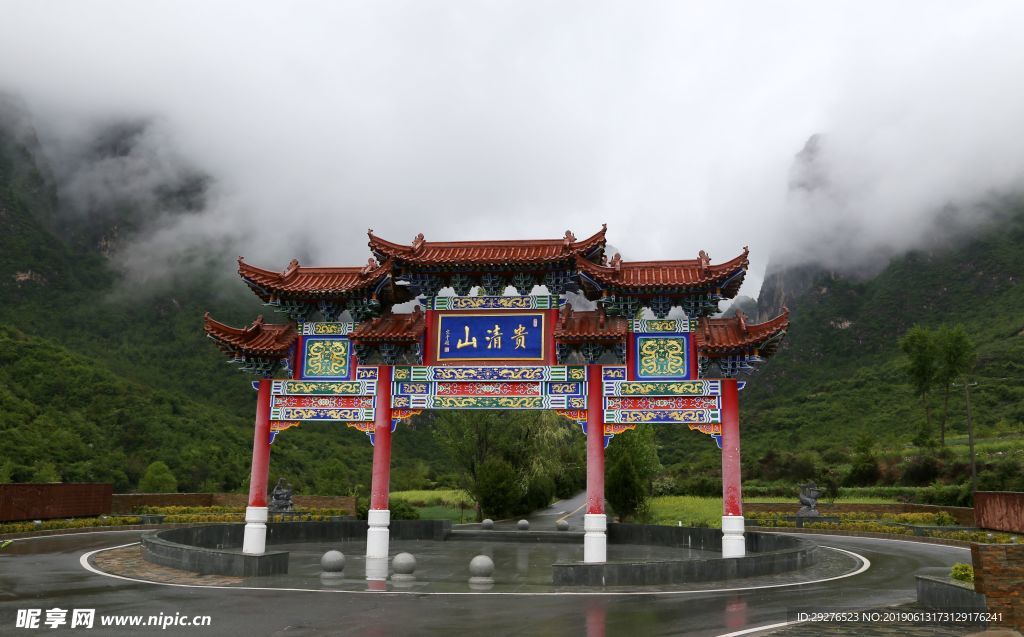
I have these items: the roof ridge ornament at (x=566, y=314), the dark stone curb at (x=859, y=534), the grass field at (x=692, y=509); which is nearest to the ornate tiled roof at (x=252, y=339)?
the roof ridge ornament at (x=566, y=314)

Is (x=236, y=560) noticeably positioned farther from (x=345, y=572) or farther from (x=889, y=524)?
(x=889, y=524)

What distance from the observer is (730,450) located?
1592 cm

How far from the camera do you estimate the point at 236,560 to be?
14148 mm

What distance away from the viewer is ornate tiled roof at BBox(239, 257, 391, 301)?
57.2 ft

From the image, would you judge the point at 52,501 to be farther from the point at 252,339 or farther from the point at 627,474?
the point at 627,474

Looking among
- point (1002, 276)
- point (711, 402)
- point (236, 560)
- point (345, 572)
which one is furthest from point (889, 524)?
point (1002, 276)

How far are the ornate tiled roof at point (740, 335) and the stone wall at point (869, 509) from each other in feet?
61.6


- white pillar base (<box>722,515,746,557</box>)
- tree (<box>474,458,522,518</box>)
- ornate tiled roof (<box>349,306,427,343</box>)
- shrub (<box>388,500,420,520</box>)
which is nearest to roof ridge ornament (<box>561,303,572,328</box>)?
ornate tiled roof (<box>349,306,427,343</box>)

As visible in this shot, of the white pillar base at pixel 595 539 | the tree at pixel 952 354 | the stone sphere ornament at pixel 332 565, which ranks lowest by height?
the stone sphere ornament at pixel 332 565

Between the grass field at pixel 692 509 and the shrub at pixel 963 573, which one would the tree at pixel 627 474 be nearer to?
the grass field at pixel 692 509

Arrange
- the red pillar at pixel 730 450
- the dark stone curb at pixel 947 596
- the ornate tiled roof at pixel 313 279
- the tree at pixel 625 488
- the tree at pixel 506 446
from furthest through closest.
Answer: the tree at pixel 506 446 < the tree at pixel 625 488 < the ornate tiled roof at pixel 313 279 < the red pillar at pixel 730 450 < the dark stone curb at pixel 947 596

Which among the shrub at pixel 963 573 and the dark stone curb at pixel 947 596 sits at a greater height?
the shrub at pixel 963 573

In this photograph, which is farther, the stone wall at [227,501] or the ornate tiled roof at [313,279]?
the stone wall at [227,501]

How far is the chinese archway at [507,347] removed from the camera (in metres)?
16.2
